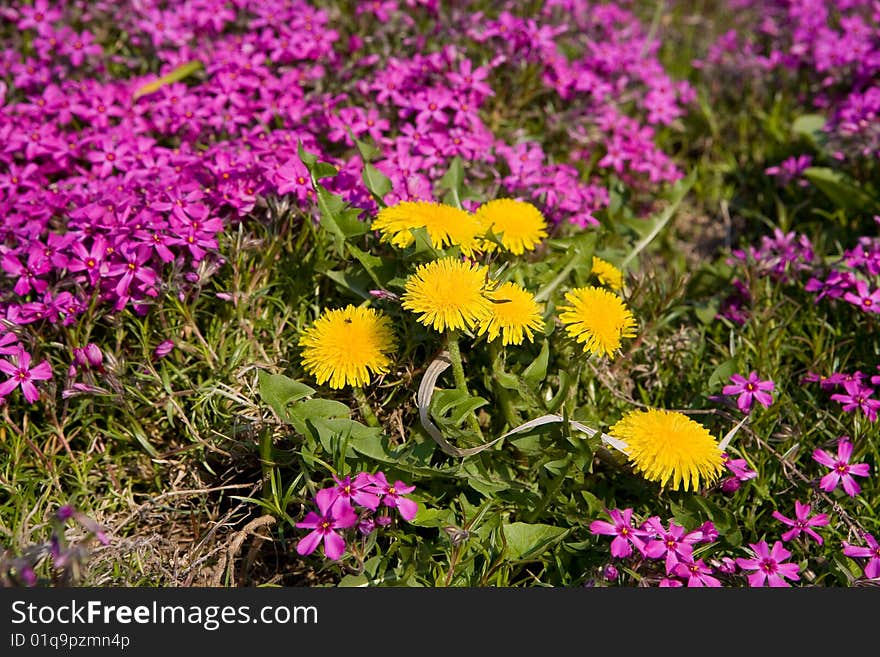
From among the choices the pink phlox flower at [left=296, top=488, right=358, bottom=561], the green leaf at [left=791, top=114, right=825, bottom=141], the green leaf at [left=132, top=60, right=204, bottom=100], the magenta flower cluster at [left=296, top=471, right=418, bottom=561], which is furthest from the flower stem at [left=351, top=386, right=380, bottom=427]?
the green leaf at [left=791, top=114, right=825, bottom=141]

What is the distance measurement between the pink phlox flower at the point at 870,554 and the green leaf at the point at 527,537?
83 cm

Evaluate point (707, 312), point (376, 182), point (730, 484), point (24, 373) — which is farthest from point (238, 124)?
point (730, 484)

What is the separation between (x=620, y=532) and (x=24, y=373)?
186cm

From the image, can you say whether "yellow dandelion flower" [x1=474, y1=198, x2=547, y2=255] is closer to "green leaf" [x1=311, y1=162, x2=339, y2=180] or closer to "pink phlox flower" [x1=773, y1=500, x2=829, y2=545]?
"green leaf" [x1=311, y1=162, x2=339, y2=180]

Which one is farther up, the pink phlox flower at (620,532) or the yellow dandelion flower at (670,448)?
the yellow dandelion flower at (670,448)

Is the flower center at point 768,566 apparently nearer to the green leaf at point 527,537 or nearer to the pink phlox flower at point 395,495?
the green leaf at point 527,537

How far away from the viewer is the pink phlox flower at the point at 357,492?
229 cm

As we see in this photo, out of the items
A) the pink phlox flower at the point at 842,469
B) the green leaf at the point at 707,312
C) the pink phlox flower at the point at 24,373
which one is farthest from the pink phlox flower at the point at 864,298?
the pink phlox flower at the point at 24,373

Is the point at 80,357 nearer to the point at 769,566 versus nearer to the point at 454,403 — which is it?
the point at 454,403

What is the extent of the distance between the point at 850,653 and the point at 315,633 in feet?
4.76

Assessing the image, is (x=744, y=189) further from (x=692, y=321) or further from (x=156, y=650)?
(x=156, y=650)

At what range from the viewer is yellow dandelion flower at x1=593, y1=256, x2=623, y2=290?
2.93 metres

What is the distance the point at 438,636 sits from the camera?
222 cm

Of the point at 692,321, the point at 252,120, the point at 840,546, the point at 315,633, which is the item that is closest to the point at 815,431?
the point at 840,546
